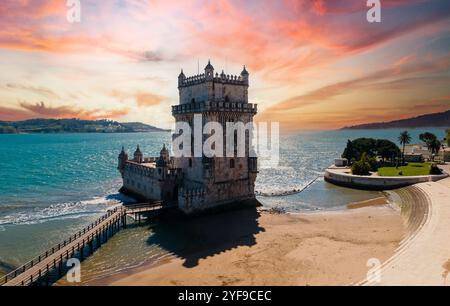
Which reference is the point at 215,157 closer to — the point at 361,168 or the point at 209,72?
the point at 209,72

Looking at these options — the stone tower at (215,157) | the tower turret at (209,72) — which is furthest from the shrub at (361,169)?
the tower turret at (209,72)

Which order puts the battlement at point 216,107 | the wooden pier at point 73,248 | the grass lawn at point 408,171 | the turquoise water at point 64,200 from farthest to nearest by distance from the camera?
1. the grass lawn at point 408,171
2. the battlement at point 216,107
3. the turquoise water at point 64,200
4. the wooden pier at point 73,248

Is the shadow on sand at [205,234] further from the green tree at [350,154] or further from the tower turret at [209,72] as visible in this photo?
the green tree at [350,154]

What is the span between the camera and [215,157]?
42719 millimetres

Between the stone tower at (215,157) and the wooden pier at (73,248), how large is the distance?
4986 mm

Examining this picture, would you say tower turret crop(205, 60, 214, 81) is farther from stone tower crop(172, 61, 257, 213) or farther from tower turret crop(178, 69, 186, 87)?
tower turret crop(178, 69, 186, 87)

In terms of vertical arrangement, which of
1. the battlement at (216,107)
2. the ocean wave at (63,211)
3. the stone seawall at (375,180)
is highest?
the battlement at (216,107)

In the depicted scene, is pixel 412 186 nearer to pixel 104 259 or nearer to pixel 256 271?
pixel 256 271

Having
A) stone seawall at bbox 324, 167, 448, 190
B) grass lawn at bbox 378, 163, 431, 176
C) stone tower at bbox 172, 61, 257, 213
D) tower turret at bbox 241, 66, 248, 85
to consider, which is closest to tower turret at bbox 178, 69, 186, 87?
stone tower at bbox 172, 61, 257, 213

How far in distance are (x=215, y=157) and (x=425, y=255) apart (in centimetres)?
2489

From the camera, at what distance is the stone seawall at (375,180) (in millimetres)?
57250

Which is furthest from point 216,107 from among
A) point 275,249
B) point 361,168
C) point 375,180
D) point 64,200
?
point 361,168

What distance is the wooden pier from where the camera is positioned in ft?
82.3
